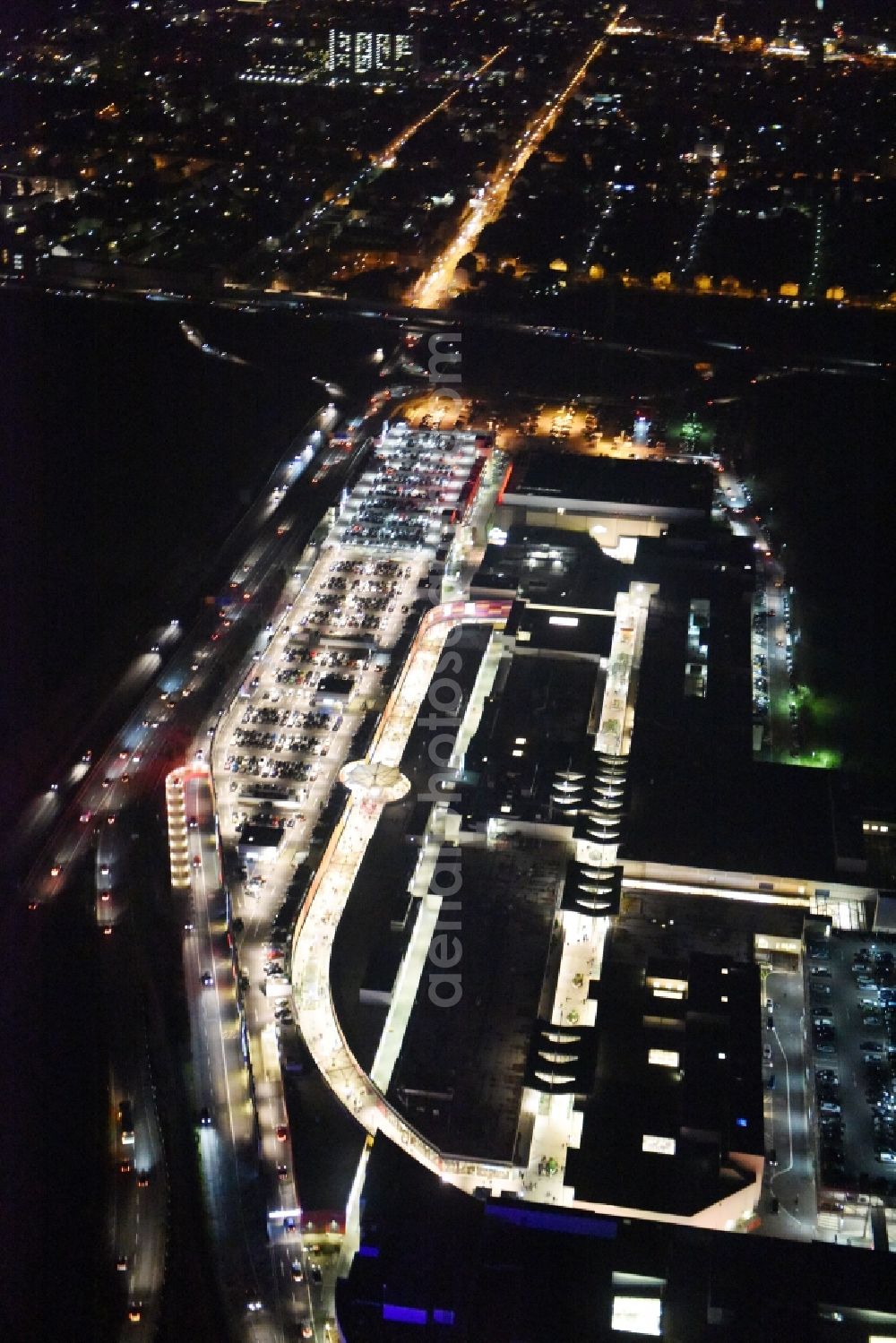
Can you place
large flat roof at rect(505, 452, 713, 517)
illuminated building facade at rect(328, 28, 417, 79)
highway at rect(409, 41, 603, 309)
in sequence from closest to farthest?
large flat roof at rect(505, 452, 713, 517)
highway at rect(409, 41, 603, 309)
illuminated building facade at rect(328, 28, 417, 79)

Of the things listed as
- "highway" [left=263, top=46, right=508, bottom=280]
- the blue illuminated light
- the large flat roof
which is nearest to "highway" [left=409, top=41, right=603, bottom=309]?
"highway" [left=263, top=46, right=508, bottom=280]

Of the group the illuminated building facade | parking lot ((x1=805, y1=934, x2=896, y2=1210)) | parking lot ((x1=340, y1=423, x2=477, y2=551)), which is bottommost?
parking lot ((x1=805, y1=934, x2=896, y2=1210))

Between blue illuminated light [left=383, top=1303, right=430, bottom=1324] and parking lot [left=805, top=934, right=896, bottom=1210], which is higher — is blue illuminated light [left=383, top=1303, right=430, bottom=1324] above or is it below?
above

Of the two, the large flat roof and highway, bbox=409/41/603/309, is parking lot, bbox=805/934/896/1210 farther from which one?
highway, bbox=409/41/603/309

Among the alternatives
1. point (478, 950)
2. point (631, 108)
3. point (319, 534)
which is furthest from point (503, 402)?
point (631, 108)

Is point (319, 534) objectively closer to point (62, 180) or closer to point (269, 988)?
point (269, 988)

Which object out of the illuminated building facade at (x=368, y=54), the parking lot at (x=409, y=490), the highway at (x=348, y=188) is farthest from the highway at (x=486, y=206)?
the parking lot at (x=409, y=490)

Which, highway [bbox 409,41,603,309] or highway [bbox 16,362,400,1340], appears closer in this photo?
highway [bbox 16,362,400,1340]
